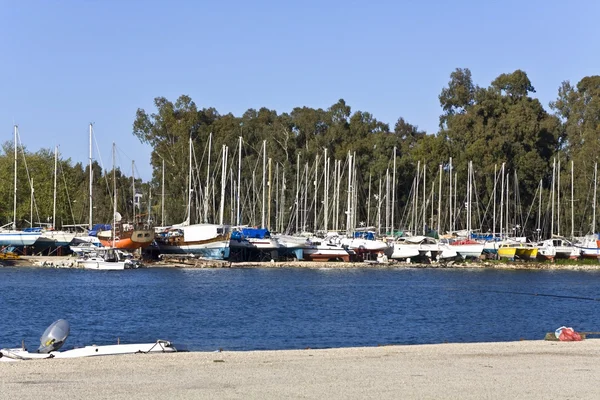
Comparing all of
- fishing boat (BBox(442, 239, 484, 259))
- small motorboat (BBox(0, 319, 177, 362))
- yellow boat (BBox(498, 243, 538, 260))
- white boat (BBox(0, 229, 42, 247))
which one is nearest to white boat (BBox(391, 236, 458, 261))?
fishing boat (BBox(442, 239, 484, 259))

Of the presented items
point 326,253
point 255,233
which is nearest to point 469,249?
point 326,253

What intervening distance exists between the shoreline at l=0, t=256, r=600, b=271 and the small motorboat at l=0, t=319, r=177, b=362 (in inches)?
1766

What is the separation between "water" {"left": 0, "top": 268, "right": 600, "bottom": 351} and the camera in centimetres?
3438

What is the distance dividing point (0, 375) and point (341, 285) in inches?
1625

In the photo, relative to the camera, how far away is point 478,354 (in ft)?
80.2

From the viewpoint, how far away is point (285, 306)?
46.1m

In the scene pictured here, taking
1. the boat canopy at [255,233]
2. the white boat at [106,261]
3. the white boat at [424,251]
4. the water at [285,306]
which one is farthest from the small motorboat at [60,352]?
the white boat at [424,251]

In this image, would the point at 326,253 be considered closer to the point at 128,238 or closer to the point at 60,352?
the point at 128,238

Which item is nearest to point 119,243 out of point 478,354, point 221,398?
point 478,354

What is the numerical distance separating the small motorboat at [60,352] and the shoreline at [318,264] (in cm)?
4486

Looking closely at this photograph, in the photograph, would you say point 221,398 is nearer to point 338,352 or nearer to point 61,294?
point 338,352

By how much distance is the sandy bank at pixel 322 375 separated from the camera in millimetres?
17859

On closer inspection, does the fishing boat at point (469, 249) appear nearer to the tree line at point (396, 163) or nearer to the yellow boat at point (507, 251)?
the yellow boat at point (507, 251)

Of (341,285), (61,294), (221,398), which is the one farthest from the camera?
(341,285)
